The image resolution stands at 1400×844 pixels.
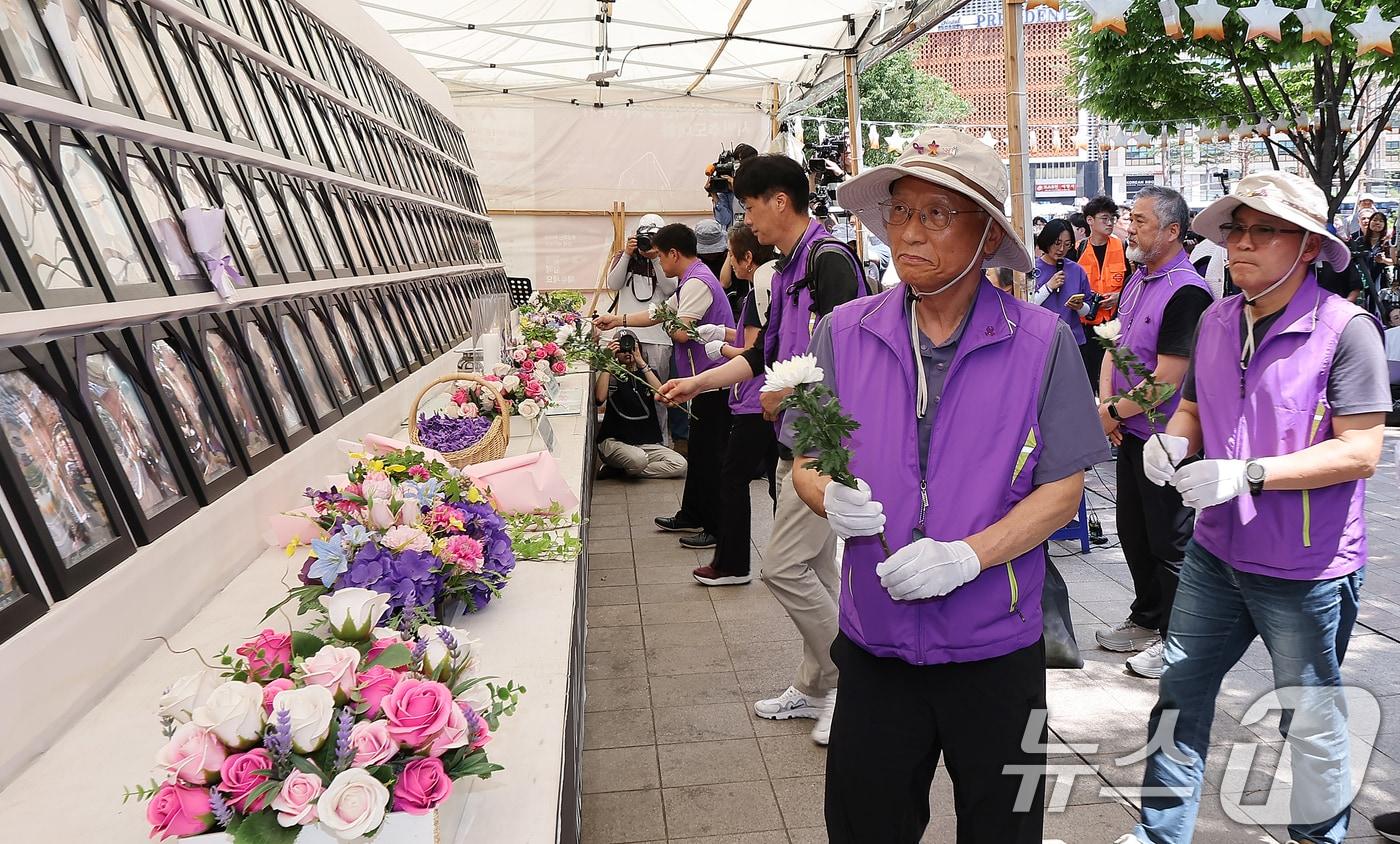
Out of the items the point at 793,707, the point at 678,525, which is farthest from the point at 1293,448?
the point at 678,525

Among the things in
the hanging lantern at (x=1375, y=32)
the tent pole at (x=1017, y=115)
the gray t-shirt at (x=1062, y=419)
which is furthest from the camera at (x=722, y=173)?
the gray t-shirt at (x=1062, y=419)

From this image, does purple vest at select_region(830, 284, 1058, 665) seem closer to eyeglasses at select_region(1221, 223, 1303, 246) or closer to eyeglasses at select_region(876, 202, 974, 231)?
Result: eyeglasses at select_region(876, 202, 974, 231)

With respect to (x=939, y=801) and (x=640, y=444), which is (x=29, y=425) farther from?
(x=640, y=444)

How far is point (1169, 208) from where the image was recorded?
4.09 m

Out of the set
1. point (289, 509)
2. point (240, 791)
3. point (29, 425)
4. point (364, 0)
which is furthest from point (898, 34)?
point (240, 791)

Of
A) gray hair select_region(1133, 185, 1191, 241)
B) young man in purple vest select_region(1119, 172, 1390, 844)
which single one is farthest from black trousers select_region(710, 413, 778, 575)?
young man in purple vest select_region(1119, 172, 1390, 844)

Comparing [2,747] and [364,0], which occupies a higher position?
[364,0]

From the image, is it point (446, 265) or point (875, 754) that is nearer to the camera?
point (875, 754)

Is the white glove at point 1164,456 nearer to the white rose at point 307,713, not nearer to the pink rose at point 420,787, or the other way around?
the pink rose at point 420,787

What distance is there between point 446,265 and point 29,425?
4983mm

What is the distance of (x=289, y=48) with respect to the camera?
4074mm

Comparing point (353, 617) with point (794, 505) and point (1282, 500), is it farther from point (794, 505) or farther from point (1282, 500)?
point (794, 505)

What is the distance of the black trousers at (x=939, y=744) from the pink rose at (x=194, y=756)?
128 centimetres

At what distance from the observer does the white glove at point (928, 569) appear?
6.14ft
